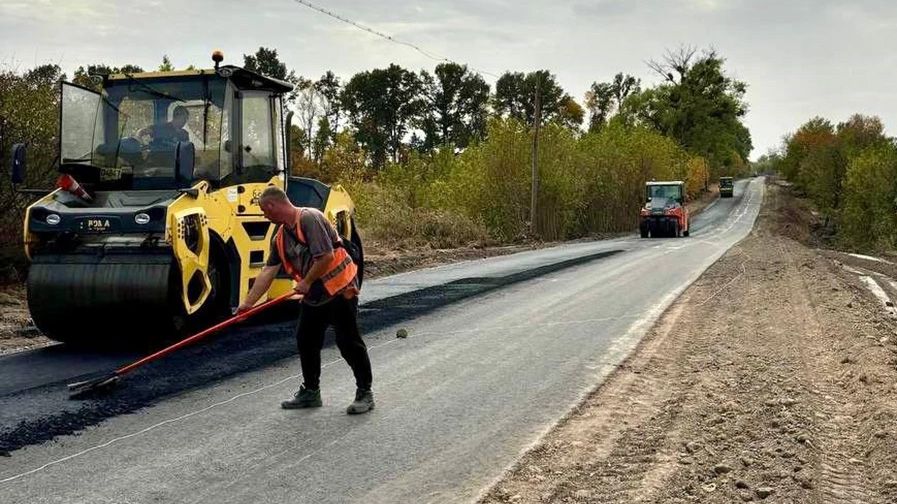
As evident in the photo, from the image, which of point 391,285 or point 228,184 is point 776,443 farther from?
point 391,285

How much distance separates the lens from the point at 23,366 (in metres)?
7.11

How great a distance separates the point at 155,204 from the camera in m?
7.50

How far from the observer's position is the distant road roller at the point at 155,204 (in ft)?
23.8

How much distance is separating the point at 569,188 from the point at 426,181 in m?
10.2

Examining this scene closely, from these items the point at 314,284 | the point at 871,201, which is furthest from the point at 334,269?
the point at 871,201

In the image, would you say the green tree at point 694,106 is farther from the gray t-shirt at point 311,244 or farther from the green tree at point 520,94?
the gray t-shirt at point 311,244

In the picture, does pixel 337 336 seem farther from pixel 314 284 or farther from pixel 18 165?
pixel 18 165

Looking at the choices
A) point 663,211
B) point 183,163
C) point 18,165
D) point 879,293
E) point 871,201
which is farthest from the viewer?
point 871,201

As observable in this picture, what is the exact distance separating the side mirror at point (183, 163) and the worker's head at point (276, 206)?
2.91 meters

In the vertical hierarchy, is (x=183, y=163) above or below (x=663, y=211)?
above

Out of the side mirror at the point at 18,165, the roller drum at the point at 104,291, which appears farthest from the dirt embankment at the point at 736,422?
the side mirror at the point at 18,165

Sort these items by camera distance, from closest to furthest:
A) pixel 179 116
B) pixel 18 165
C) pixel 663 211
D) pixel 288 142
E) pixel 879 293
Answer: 1. pixel 18 165
2. pixel 179 116
3. pixel 288 142
4. pixel 879 293
5. pixel 663 211

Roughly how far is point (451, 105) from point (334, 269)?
67.0 metres

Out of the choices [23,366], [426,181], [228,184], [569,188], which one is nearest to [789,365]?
[228,184]
